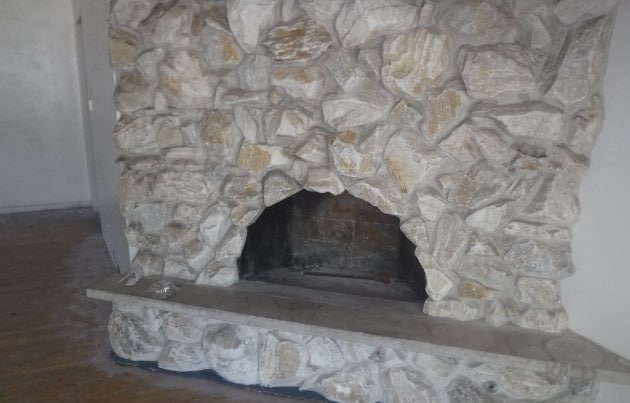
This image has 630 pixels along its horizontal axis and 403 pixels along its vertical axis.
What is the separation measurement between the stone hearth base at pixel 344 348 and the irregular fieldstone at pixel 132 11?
1.19 meters

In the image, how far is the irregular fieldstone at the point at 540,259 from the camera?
1.66 metres

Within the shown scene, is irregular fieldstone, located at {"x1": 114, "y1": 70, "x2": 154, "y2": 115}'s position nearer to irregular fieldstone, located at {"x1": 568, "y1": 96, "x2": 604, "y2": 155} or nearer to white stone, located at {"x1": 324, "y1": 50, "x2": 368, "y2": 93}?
white stone, located at {"x1": 324, "y1": 50, "x2": 368, "y2": 93}

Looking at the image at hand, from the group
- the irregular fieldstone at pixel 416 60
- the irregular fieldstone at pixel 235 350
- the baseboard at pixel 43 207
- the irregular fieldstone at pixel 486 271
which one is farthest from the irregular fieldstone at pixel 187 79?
the baseboard at pixel 43 207

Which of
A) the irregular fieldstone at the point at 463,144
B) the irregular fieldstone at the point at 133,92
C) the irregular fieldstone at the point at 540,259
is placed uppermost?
the irregular fieldstone at the point at 133,92

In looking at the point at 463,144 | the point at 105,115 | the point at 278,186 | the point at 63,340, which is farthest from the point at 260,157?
the point at 63,340

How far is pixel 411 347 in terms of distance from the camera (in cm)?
169

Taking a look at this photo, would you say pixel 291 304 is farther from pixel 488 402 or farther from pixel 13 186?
pixel 13 186

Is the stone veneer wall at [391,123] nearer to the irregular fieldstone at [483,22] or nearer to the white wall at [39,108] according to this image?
the irregular fieldstone at [483,22]

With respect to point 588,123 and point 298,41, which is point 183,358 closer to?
point 298,41

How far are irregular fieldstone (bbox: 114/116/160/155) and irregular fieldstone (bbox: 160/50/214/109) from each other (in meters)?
0.18

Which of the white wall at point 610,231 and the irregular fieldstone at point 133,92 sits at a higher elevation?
the irregular fieldstone at point 133,92

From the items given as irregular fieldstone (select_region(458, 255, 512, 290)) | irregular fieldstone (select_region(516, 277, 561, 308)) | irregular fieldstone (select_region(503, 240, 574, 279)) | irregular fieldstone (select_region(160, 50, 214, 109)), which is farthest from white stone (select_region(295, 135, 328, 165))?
irregular fieldstone (select_region(516, 277, 561, 308))

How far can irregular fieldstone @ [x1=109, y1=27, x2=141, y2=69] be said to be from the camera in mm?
1938

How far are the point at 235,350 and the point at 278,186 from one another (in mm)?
772
